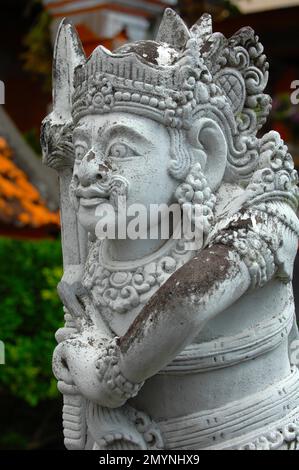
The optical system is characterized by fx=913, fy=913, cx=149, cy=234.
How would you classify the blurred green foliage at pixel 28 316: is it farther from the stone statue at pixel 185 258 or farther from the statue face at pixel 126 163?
the statue face at pixel 126 163

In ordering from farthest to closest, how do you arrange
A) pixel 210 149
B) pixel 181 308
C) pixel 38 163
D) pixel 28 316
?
pixel 38 163
pixel 28 316
pixel 210 149
pixel 181 308

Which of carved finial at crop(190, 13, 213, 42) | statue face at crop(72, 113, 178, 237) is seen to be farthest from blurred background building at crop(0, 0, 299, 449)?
statue face at crop(72, 113, 178, 237)

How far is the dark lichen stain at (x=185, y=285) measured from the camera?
8.06 feet

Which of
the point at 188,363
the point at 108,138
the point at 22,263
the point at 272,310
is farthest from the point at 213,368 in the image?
the point at 22,263

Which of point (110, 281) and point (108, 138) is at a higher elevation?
point (108, 138)

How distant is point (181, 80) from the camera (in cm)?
262

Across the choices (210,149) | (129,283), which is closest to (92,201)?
(129,283)

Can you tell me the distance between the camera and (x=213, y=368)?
2.70 m

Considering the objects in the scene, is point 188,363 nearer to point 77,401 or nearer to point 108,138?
point 77,401

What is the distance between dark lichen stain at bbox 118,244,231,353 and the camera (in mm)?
2457

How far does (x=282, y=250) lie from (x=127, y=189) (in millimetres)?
481

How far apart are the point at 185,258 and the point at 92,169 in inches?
14.9

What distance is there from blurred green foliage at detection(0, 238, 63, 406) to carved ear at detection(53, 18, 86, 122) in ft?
9.70

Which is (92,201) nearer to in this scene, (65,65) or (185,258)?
(185,258)
